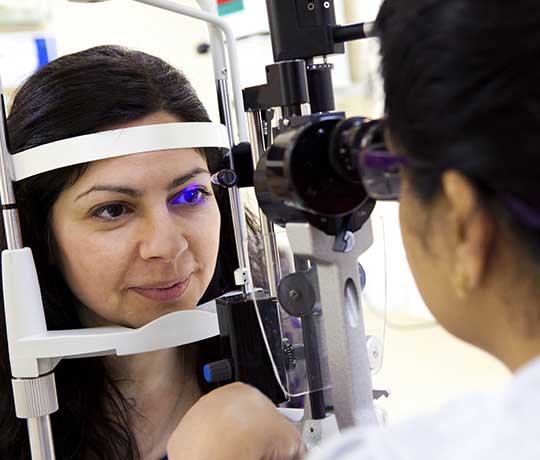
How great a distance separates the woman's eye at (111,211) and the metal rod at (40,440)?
30 cm

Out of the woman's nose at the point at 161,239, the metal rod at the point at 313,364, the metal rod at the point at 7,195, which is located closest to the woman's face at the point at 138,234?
the woman's nose at the point at 161,239

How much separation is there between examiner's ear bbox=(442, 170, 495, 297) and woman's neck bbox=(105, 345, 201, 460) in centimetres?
80

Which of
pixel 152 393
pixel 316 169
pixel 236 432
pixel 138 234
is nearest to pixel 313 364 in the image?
pixel 236 432

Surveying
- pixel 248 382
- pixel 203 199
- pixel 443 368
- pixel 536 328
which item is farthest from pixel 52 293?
pixel 443 368

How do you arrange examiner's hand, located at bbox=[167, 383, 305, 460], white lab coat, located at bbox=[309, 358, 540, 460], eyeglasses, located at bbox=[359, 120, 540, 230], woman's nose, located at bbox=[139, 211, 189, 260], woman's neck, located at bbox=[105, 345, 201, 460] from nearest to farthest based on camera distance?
white lab coat, located at bbox=[309, 358, 540, 460] → eyeglasses, located at bbox=[359, 120, 540, 230] → examiner's hand, located at bbox=[167, 383, 305, 460] → woman's nose, located at bbox=[139, 211, 189, 260] → woman's neck, located at bbox=[105, 345, 201, 460]

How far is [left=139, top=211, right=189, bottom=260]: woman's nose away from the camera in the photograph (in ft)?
3.82

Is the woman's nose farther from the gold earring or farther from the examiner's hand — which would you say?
the gold earring

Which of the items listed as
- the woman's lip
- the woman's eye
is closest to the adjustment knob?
the woman's lip

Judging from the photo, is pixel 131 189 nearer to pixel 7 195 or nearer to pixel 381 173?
pixel 7 195

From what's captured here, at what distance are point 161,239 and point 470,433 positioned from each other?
0.67m

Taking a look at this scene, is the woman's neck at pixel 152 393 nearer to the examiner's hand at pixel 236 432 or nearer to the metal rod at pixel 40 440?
the metal rod at pixel 40 440

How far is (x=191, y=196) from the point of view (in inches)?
48.7

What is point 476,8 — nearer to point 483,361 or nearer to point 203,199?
point 203,199

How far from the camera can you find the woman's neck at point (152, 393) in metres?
1.32
